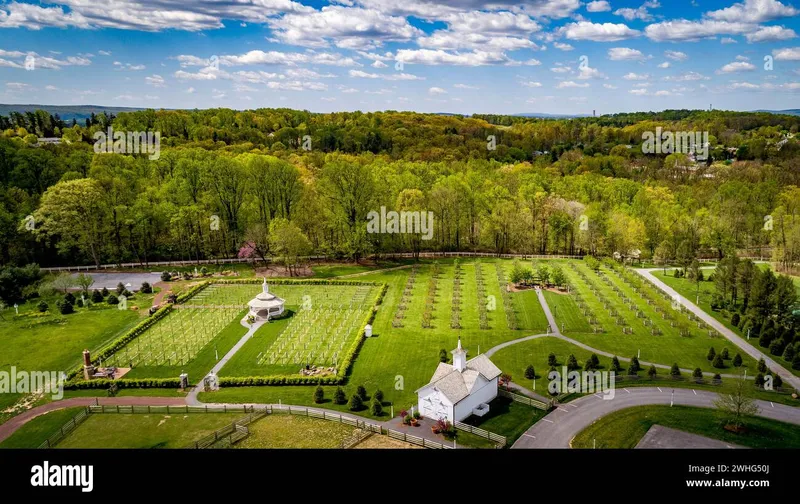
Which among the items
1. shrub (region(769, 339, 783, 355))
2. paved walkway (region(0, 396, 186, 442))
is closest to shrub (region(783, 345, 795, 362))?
shrub (region(769, 339, 783, 355))

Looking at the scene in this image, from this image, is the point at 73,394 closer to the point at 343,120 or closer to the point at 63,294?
the point at 63,294

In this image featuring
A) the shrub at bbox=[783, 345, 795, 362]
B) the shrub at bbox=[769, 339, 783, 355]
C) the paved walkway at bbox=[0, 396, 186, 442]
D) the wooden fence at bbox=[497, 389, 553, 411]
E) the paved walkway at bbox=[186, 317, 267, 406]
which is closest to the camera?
the wooden fence at bbox=[497, 389, 553, 411]

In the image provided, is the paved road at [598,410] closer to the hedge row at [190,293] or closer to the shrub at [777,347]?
the shrub at [777,347]

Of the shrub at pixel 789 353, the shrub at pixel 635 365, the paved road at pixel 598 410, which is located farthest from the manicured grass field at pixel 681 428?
the shrub at pixel 789 353

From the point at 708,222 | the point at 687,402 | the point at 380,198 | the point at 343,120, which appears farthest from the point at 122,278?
the point at 343,120

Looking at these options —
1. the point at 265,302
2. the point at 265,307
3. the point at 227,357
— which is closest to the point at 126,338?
the point at 227,357

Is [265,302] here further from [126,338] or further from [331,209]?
[331,209]

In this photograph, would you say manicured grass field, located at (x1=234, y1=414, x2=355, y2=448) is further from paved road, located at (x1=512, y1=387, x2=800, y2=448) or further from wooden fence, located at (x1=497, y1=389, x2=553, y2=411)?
wooden fence, located at (x1=497, y1=389, x2=553, y2=411)
